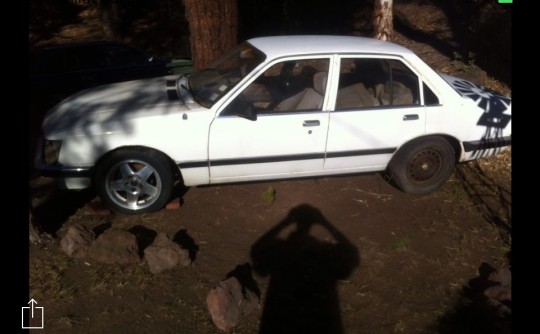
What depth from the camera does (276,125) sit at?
488 centimetres

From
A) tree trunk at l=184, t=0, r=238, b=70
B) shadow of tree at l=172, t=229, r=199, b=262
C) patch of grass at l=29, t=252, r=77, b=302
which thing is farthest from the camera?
tree trunk at l=184, t=0, r=238, b=70

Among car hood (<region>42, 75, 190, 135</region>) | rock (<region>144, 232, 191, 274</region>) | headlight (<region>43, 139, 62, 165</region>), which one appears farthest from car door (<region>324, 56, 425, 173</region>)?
headlight (<region>43, 139, 62, 165</region>)

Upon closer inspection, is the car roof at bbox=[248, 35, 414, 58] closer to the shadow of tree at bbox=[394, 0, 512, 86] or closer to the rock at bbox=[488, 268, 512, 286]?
the rock at bbox=[488, 268, 512, 286]

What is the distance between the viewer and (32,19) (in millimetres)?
17469

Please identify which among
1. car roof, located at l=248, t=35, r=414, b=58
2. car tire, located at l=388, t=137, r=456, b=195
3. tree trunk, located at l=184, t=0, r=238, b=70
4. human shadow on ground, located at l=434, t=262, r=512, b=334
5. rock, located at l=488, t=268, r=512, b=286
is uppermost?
tree trunk, located at l=184, t=0, r=238, b=70

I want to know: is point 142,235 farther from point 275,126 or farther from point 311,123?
point 311,123

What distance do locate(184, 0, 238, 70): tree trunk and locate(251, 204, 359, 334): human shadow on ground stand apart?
10.4ft

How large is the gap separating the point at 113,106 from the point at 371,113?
2574 millimetres

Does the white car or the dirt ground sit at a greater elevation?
the white car

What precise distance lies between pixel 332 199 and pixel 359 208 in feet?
1.04

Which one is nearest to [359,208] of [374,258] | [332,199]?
[332,199]

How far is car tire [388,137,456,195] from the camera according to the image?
5.38 meters

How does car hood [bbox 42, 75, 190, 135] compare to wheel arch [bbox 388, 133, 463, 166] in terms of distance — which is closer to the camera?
car hood [bbox 42, 75, 190, 135]

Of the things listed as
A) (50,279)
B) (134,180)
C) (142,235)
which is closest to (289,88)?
(134,180)
